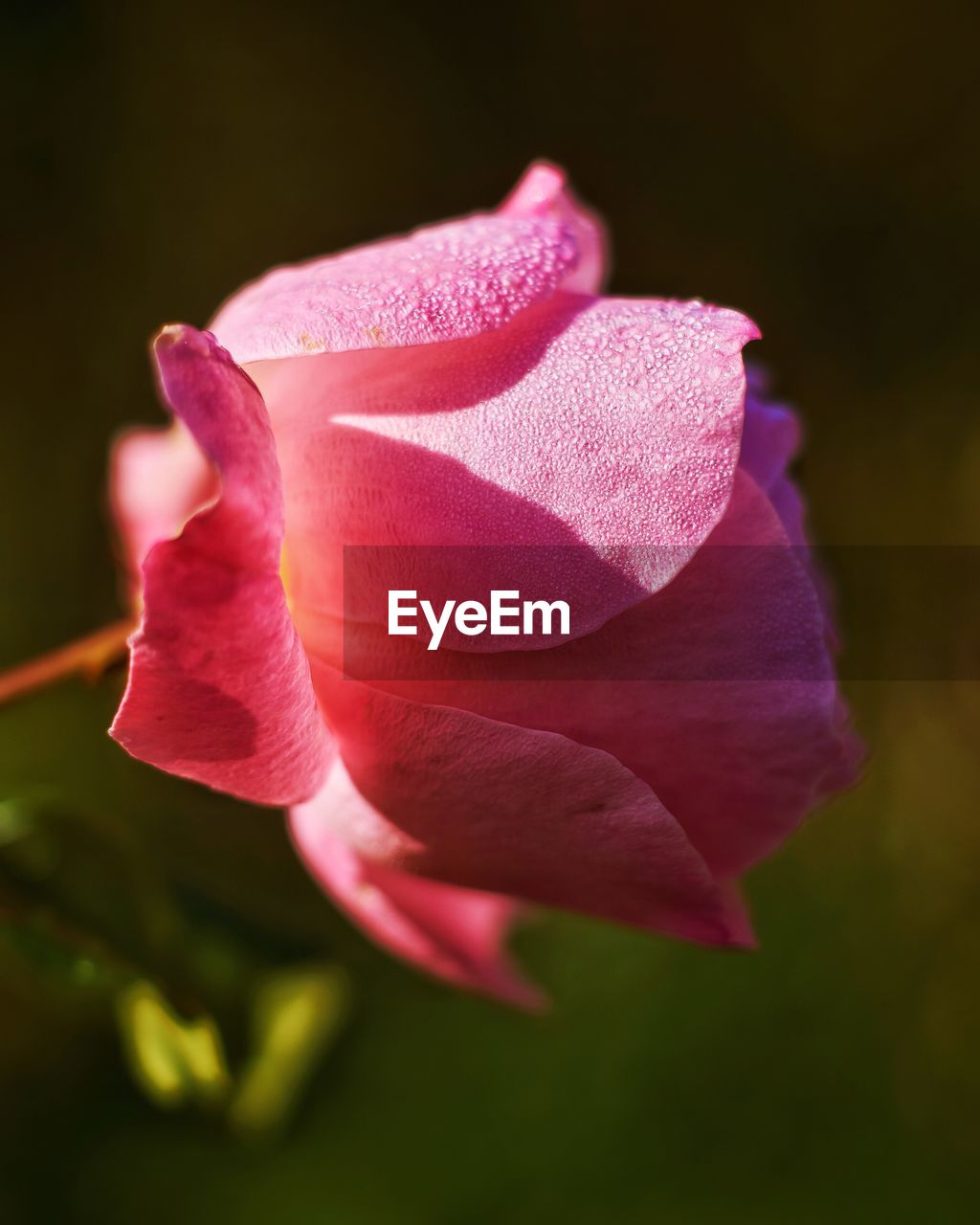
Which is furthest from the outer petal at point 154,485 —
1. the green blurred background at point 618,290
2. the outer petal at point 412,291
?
the green blurred background at point 618,290

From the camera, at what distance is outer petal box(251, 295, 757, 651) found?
0.79 feet

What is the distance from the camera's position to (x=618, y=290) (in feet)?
3.98

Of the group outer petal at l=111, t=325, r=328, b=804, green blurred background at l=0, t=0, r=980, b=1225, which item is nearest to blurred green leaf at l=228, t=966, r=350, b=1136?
outer petal at l=111, t=325, r=328, b=804

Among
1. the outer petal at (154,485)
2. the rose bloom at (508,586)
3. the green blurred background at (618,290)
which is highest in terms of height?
the rose bloom at (508,586)

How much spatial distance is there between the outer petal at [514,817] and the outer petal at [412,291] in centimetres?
7

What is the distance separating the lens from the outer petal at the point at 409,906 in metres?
0.31

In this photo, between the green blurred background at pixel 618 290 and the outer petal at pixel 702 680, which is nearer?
the outer petal at pixel 702 680

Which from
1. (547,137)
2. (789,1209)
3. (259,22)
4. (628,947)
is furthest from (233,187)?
(789,1209)

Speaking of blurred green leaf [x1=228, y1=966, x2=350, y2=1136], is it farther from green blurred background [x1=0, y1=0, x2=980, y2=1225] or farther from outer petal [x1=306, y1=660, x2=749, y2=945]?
green blurred background [x1=0, y1=0, x2=980, y2=1225]

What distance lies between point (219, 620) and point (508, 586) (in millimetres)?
58

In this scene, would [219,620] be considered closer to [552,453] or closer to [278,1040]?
[552,453]

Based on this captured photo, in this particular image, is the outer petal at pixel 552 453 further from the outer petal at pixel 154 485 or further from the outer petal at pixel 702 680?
the outer petal at pixel 154 485

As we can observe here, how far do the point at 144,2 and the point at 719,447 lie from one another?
1.25 metres

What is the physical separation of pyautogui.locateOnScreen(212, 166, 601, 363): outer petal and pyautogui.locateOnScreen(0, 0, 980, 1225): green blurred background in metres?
0.48
